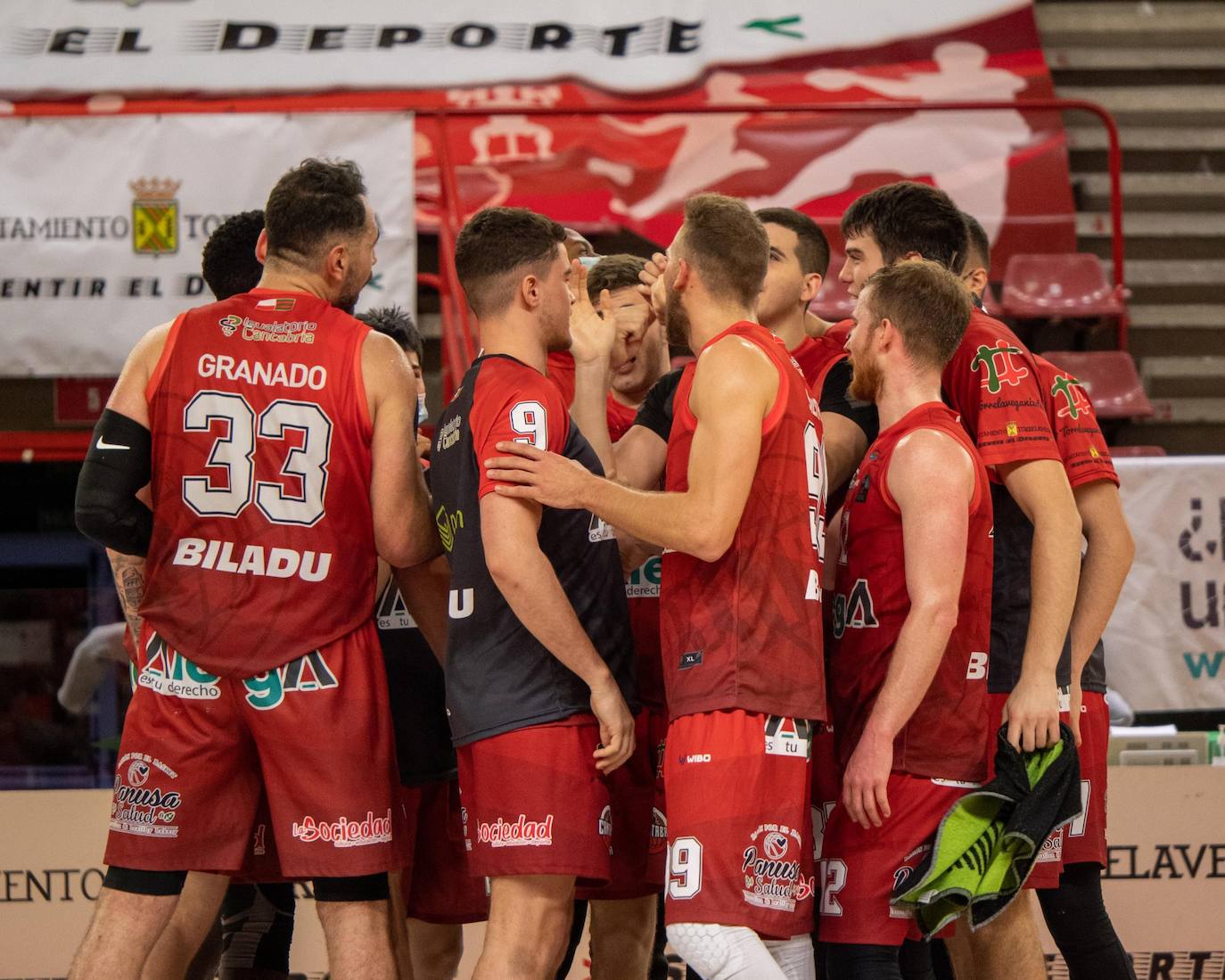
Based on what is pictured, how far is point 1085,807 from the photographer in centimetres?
375

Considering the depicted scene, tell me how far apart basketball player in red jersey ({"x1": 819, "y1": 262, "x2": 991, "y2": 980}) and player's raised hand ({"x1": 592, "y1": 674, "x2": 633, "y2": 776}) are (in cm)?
51

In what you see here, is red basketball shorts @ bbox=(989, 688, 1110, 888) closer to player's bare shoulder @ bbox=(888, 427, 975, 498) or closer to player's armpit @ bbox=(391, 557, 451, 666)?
player's bare shoulder @ bbox=(888, 427, 975, 498)

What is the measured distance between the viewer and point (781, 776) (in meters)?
3.12

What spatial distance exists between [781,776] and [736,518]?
0.57m

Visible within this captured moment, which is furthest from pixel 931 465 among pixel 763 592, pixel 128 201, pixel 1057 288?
pixel 1057 288

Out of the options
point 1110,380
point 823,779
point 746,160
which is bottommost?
point 823,779

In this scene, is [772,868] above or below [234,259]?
below

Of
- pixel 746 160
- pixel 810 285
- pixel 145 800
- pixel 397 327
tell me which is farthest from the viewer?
pixel 746 160

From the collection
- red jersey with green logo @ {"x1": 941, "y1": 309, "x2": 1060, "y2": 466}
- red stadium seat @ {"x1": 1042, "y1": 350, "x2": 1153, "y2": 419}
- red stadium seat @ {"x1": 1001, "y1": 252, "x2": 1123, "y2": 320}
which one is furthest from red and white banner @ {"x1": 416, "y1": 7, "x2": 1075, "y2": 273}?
red jersey with green logo @ {"x1": 941, "y1": 309, "x2": 1060, "y2": 466}

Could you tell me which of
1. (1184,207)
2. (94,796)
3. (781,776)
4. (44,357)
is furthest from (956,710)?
(1184,207)

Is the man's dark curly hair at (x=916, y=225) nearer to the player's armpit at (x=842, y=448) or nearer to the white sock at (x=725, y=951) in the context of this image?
the player's armpit at (x=842, y=448)

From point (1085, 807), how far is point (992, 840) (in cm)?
64

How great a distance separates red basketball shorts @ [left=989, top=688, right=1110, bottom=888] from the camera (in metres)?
3.57

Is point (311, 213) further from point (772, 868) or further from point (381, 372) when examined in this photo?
point (772, 868)
